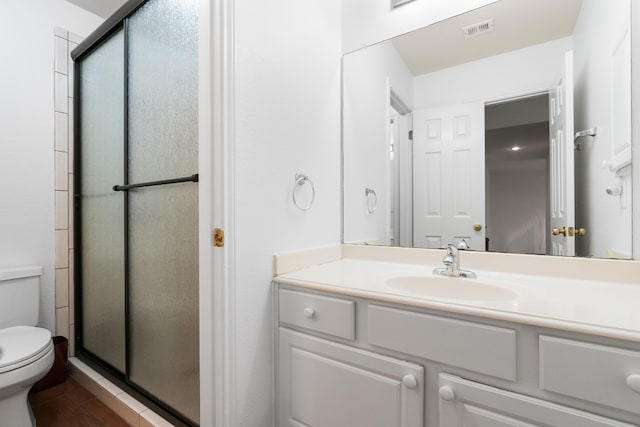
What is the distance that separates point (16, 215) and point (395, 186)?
2177mm

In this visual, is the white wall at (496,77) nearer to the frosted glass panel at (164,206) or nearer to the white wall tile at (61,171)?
the frosted glass panel at (164,206)

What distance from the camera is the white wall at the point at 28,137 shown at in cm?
172

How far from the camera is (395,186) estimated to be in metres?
1.55

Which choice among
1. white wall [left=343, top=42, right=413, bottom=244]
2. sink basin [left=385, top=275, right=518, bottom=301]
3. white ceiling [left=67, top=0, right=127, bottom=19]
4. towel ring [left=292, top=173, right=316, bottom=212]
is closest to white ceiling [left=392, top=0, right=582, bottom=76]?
white wall [left=343, top=42, right=413, bottom=244]

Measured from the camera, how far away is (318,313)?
3.51 ft

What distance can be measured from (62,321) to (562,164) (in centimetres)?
285

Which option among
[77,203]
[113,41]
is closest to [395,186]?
[113,41]

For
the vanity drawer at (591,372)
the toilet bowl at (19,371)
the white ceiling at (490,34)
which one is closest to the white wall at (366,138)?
the white ceiling at (490,34)

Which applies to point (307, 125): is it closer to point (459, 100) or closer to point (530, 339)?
point (459, 100)

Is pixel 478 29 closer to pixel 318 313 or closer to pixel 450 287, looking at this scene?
pixel 450 287

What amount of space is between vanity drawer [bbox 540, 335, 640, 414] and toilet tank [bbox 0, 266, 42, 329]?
2.38 m

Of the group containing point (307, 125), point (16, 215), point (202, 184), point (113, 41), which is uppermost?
point (113, 41)

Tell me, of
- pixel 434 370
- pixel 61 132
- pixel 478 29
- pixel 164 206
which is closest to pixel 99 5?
pixel 61 132

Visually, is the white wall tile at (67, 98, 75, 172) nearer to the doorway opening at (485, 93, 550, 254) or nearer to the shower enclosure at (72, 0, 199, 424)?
the shower enclosure at (72, 0, 199, 424)
